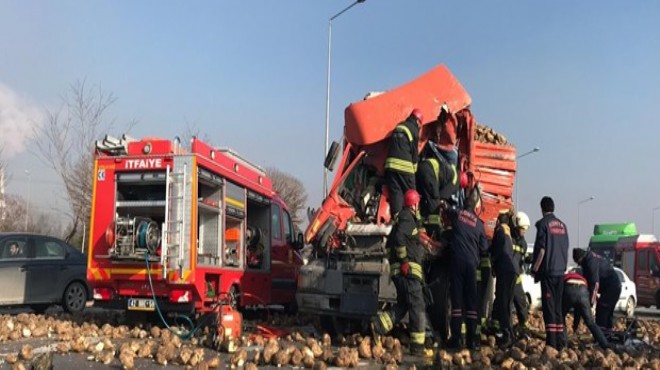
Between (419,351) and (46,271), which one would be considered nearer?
(419,351)

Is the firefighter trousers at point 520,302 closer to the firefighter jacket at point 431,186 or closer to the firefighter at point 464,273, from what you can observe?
the firefighter at point 464,273

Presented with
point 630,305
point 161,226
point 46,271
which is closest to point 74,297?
point 46,271

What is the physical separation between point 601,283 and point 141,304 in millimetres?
7181

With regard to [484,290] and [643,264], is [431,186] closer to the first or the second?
[484,290]

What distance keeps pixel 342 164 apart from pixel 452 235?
6.37 ft

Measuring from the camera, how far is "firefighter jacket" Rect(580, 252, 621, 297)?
9477 millimetres

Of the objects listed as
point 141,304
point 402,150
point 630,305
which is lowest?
point 630,305

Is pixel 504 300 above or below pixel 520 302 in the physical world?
above

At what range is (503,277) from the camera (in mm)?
8750

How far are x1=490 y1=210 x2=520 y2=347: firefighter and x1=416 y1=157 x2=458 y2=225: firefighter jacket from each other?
100 centimetres

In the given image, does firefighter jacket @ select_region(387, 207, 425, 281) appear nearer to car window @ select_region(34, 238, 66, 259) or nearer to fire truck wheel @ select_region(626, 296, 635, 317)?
car window @ select_region(34, 238, 66, 259)

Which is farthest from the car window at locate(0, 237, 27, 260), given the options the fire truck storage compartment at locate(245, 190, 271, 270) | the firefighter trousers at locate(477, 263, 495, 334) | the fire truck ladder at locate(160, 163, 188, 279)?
the firefighter trousers at locate(477, 263, 495, 334)

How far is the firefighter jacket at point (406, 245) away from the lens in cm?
737

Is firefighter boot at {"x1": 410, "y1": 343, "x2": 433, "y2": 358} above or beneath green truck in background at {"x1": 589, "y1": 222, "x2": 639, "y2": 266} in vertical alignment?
beneath
